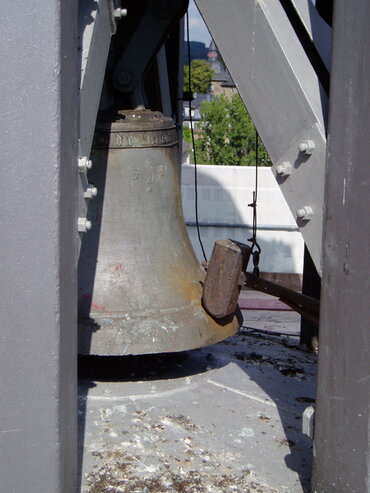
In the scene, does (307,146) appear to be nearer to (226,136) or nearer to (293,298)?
(293,298)

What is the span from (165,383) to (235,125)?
48.3ft

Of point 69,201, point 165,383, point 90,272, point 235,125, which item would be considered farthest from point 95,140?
point 235,125

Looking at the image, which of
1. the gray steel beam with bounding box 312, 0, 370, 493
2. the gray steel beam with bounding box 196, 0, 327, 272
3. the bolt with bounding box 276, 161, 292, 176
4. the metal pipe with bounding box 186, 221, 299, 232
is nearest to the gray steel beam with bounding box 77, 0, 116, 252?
the gray steel beam with bounding box 196, 0, 327, 272

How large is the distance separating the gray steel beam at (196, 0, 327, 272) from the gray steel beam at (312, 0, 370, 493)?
15 centimetres

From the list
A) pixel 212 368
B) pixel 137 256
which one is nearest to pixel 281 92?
pixel 137 256

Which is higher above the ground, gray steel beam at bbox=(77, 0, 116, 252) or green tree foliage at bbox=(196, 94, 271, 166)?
green tree foliage at bbox=(196, 94, 271, 166)

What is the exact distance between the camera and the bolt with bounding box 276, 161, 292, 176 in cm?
280

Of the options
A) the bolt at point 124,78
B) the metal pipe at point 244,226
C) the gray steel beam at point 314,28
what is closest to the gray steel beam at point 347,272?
the gray steel beam at point 314,28

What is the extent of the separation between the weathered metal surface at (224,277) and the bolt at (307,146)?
1068 mm

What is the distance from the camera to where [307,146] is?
2.67m

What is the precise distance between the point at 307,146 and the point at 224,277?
3.85 ft

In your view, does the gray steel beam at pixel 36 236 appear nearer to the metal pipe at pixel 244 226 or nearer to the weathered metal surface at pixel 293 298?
the weathered metal surface at pixel 293 298

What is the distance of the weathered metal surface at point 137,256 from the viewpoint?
3637 mm

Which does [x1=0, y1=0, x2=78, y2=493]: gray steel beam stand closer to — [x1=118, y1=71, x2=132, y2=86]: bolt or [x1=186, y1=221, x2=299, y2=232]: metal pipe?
[x1=118, y1=71, x2=132, y2=86]: bolt
